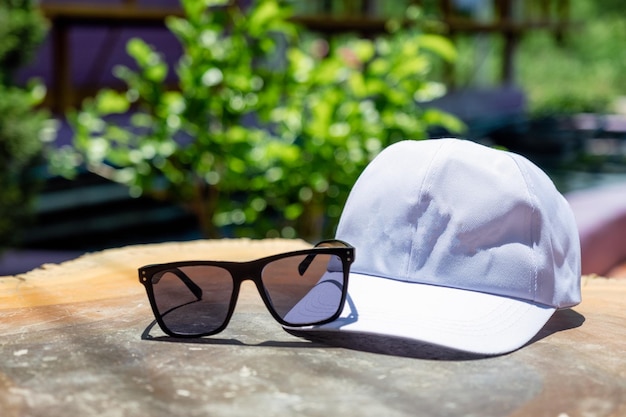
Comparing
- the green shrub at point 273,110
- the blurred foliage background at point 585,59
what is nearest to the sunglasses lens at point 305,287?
the green shrub at point 273,110

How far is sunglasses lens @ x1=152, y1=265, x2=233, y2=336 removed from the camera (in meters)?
1.44

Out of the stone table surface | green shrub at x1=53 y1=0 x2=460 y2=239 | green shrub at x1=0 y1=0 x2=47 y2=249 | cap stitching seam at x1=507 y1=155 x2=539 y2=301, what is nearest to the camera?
the stone table surface

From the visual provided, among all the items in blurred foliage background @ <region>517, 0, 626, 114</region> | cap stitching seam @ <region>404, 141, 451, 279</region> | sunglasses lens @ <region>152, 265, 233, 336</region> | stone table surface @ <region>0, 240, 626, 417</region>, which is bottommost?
stone table surface @ <region>0, 240, 626, 417</region>

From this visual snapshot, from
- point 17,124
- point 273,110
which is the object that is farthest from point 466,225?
point 17,124

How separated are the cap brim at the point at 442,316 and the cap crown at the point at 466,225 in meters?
0.03

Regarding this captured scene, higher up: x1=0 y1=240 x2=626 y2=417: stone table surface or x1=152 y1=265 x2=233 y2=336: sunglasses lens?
x1=152 y1=265 x2=233 y2=336: sunglasses lens

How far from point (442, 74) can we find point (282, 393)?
52.7 feet

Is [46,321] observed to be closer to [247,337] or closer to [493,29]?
[247,337]

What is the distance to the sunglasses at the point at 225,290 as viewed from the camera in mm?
1384

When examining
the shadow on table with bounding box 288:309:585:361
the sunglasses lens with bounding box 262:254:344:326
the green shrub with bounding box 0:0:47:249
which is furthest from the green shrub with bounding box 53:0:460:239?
the shadow on table with bounding box 288:309:585:361

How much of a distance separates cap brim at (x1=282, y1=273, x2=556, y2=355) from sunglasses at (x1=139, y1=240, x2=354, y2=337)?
31mm

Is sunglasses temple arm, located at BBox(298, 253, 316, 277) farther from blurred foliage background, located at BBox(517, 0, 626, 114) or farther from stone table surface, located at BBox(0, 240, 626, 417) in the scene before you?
blurred foliage background, located at BBox(517, 0, 626, 114)

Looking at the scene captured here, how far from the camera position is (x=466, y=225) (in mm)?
1446

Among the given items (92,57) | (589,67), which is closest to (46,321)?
(92,57)
